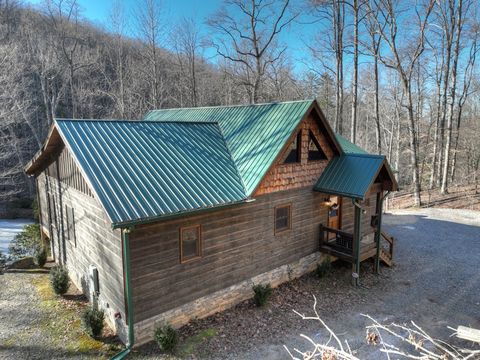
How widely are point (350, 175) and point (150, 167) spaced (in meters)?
6.70

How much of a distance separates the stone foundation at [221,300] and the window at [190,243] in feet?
4.25

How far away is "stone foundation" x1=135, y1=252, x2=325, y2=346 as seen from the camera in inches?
308

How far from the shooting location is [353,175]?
36.2 feet

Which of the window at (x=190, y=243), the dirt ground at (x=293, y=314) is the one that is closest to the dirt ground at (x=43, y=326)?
the dirt ground at (x=293, y=314)

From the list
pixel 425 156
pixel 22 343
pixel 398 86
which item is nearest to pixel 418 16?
pixel 398 86

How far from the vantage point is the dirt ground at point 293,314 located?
25.8ft

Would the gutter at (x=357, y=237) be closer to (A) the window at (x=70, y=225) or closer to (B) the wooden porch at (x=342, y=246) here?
(B) the wooden porch at (x=342, y=246)

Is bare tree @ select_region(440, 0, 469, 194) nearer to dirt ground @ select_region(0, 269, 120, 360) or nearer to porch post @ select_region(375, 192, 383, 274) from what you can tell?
porch post @ select_region(375, 192, 383, 274)

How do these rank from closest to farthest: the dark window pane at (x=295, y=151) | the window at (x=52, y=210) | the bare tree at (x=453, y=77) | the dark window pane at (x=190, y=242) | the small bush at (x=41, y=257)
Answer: the dark window pane at (x=190, y=242)
the dark window pane at (x=295, y=151)
the window at (x=52, y=210)
the small bush at (x=41, y=257)
the bare tree at (x=453, y=77)

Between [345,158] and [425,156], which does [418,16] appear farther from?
[345,158]

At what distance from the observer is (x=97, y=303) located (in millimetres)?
9094

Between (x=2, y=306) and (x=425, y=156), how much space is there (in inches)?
1349

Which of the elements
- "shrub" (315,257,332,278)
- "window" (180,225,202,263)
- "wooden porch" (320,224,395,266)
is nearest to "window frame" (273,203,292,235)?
"wooden porch" (320,224,395,266)

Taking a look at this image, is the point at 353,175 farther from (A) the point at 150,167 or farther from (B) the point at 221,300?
(A) the point at 150,167
